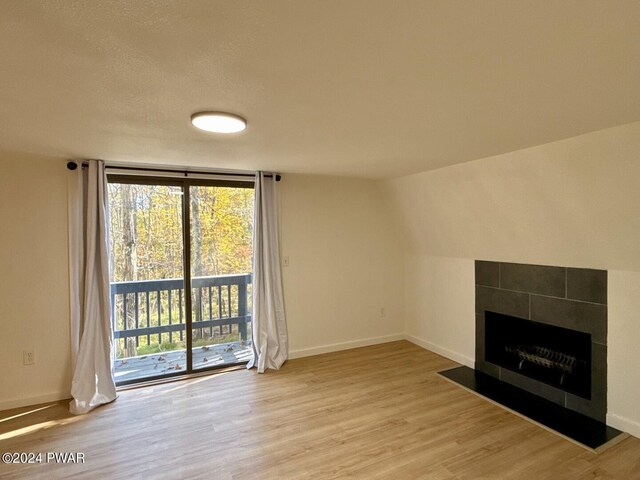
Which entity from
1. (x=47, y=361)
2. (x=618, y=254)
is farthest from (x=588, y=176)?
(x=47, y=361)

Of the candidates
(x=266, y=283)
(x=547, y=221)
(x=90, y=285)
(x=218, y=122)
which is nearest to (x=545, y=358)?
(x=547, y=221)

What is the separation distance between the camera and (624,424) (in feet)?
8.23

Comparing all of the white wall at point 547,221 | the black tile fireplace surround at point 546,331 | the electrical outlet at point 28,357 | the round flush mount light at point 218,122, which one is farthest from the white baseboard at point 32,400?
the black tile fireplace surround at point 546,331

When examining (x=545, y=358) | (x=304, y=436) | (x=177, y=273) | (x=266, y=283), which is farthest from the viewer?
(x=266, y=283)

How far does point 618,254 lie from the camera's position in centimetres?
250

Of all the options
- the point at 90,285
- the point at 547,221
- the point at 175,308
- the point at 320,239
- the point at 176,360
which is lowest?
the point at 176,360

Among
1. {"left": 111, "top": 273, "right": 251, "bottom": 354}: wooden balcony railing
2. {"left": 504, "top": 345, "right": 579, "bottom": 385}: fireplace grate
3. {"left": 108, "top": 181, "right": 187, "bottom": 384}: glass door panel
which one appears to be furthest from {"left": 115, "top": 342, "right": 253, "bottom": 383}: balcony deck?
{"left": 504, "top": 345, "right": 579, "bottom": 385}: fireplace grate

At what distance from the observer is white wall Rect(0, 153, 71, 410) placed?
2.89 meters

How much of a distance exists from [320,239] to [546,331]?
8.20 ft

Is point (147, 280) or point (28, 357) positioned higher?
point (147, 280)

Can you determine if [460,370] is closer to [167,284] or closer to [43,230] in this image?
[167,284]

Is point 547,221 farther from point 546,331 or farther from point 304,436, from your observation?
point 304,436

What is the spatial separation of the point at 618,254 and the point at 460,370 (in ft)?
6.12

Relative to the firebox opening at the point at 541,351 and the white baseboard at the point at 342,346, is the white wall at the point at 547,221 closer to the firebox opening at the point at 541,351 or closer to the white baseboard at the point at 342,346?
the firebox opening at the point at 541,351
